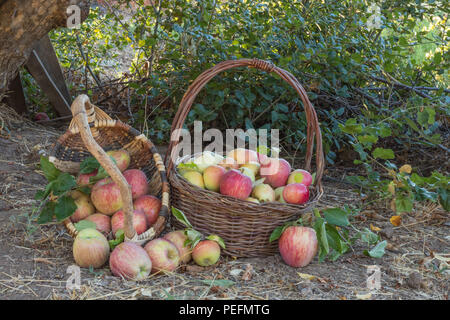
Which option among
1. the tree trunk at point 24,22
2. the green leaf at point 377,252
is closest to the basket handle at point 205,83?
the green leaf at point 377,252

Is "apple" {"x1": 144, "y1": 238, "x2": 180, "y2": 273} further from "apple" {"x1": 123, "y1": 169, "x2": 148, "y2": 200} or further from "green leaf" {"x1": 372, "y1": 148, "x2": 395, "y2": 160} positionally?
"green leaf" {"x1": 372, "y1": 148, "x2": 395, "y2": 160}

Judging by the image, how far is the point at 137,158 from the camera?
219 centimetres

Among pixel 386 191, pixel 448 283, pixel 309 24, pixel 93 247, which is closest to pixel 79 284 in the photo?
pixel 93 247

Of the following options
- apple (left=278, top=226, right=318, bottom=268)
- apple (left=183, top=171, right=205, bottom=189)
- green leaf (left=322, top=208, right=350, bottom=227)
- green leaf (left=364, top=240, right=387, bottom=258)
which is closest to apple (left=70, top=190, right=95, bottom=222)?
apple (left=183, top=171, right=205, bottom=189)

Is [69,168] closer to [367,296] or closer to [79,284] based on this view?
[79,284]

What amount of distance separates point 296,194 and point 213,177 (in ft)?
1.11

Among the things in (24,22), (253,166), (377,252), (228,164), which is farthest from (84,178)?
(377,252)

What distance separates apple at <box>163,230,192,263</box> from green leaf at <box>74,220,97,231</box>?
29cm

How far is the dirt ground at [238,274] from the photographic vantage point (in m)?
1.53

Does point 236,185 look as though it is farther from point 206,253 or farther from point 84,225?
point 84,225

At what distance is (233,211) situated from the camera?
172 centimetres

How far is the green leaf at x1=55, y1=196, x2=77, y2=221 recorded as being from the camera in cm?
176

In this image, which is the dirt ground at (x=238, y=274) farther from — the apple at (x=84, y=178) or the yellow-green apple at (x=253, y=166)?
the yellow-green apple at (x=253, y=166)
